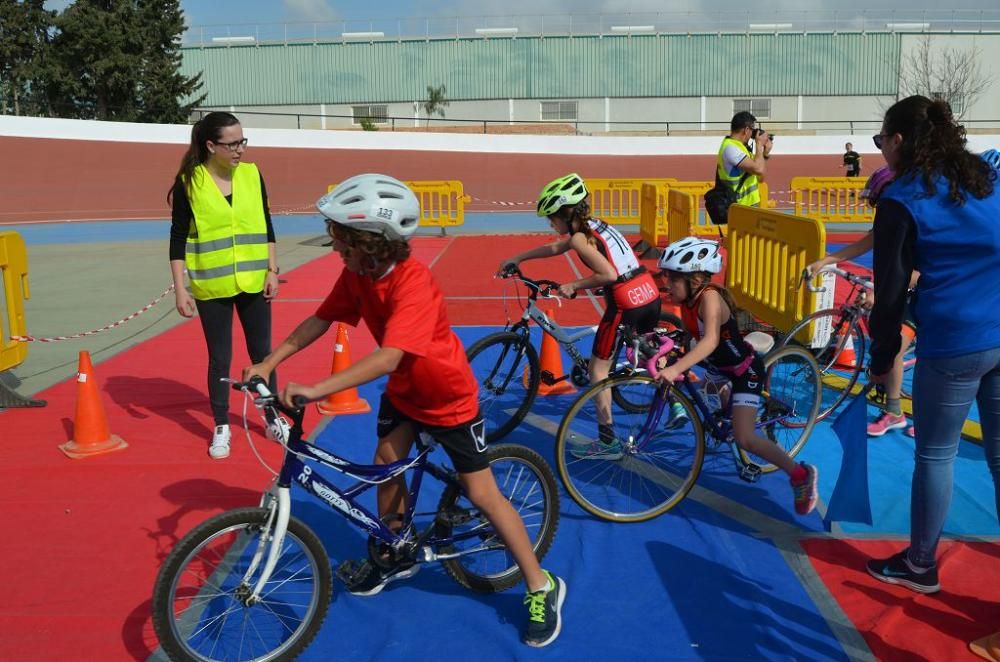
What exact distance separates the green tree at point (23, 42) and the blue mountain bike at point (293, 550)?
50504mm

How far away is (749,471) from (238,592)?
3.08m

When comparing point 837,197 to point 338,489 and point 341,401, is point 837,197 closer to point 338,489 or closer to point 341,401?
point 341,401

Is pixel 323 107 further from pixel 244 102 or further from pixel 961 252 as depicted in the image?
pixel 961 252

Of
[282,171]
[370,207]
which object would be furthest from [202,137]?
[282,171]

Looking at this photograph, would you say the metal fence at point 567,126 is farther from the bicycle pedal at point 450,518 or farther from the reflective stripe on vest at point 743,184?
the bicycle pedal at point 450,518

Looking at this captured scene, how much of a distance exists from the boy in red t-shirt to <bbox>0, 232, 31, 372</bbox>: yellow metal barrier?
490 cm

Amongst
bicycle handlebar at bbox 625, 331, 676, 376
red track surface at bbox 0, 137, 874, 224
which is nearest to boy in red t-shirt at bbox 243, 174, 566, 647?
bicycle handlebar at bbox 625, 331, 676, 376

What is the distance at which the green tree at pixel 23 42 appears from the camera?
47.0 meters

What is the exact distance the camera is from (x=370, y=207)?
10.5 feet

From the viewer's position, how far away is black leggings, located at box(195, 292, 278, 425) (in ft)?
18.7

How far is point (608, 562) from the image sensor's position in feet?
14.4

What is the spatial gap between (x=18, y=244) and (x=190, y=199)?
2965 millimetres

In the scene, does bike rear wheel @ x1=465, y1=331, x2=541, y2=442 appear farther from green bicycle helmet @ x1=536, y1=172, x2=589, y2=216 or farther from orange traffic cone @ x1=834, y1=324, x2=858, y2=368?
orange traffic cone @ x1=834, y1=324, x2=858, y2=368

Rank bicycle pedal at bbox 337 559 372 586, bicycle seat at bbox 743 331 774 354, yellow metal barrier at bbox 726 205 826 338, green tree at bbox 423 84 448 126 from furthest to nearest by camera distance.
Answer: green tree at bbox 423 84 448 126, yellow metal barrier at bbox 726 205 826 338, bicycle seat at bbox 743 331 774 354, bicycle pedal at bbox 337 559 372 586
